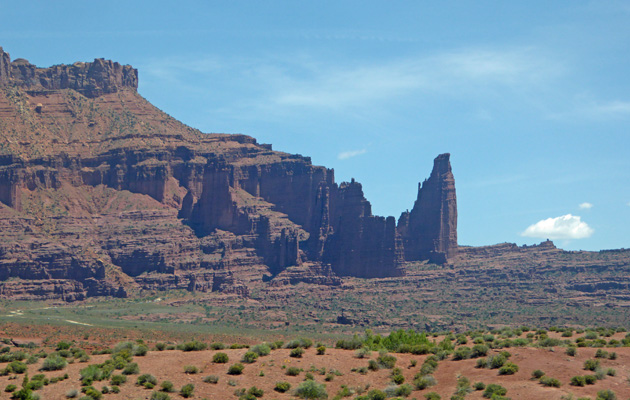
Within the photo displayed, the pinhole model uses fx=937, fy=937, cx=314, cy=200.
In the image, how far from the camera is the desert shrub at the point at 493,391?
41.5m

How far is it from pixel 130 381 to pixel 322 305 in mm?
140375

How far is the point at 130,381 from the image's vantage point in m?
45.7

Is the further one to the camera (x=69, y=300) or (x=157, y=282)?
(x=157, y=282)

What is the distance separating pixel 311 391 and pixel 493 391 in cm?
837

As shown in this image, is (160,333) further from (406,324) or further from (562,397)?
(562,397)

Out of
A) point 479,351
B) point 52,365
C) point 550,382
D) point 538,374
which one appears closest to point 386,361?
→ point 479,351

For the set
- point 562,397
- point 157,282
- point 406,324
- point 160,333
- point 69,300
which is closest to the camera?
point 562,397

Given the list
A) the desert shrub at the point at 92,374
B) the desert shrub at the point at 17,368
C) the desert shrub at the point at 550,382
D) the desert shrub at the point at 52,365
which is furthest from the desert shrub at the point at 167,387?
the desert shrub at the point at 550,382

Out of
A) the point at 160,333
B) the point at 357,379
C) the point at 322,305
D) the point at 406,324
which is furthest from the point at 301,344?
the point at 322,305

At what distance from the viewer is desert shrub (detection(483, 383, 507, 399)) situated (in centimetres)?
4151

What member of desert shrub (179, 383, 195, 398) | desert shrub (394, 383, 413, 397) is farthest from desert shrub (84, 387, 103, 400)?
desert shrub (394, 383, 413, 397)

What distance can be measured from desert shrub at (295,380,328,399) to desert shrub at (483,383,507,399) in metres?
7.48

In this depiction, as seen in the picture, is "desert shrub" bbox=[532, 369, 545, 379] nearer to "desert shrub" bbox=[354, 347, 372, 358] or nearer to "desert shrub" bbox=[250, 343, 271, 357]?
"desert shrub" bbox=[354, 347, 372, 358]

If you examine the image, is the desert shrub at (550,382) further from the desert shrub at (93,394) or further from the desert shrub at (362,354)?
the desert shrub at (93,394)
